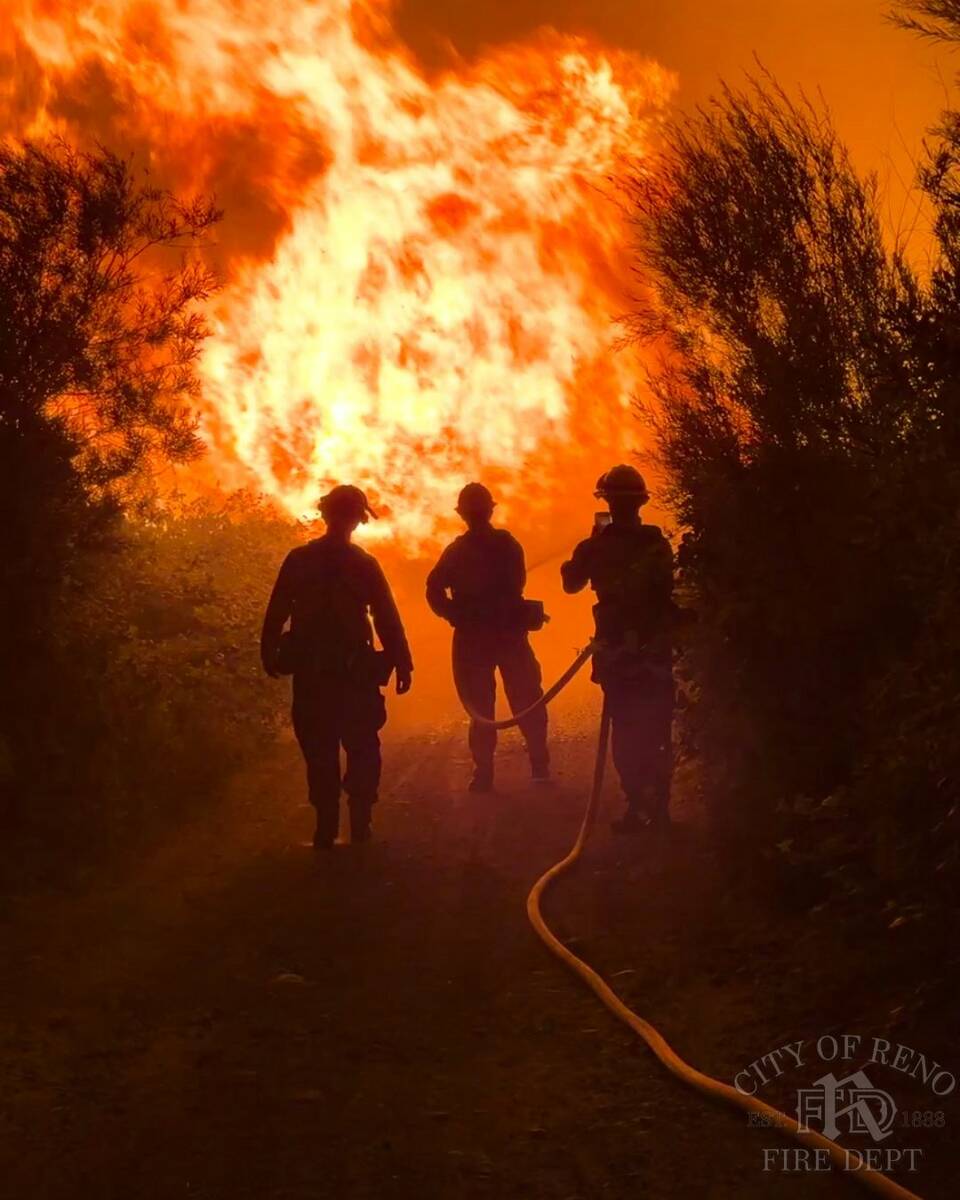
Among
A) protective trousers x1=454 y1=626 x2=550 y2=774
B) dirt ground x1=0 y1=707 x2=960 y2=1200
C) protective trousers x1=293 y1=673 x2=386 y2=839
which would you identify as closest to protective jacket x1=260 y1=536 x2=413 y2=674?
protective trousers x1=293 y1=673 x2=386 y2=839

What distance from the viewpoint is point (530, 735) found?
1131 centimetres

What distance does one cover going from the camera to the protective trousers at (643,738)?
894 centimetres

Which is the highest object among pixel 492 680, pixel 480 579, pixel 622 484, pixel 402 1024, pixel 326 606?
pixel 480 579

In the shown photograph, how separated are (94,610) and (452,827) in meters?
2.83

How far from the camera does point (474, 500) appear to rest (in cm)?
1134

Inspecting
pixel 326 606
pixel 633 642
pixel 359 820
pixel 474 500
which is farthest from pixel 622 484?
pixel 359 820

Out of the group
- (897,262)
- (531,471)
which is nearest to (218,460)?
(531,471)

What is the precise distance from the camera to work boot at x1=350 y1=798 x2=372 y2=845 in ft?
28.9

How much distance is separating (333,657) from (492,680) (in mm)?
3131

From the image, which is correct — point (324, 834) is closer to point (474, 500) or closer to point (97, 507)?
point (97, 507)

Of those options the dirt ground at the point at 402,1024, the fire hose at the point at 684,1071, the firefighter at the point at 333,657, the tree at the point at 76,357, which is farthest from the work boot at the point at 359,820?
the tree at the point at 76,357

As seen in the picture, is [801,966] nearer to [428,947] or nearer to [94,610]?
[428,947]

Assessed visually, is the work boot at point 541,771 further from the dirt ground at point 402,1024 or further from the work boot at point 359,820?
the work boot at point 359,820

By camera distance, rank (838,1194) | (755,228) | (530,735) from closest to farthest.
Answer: (838,1194), (755,228), (530,735)
